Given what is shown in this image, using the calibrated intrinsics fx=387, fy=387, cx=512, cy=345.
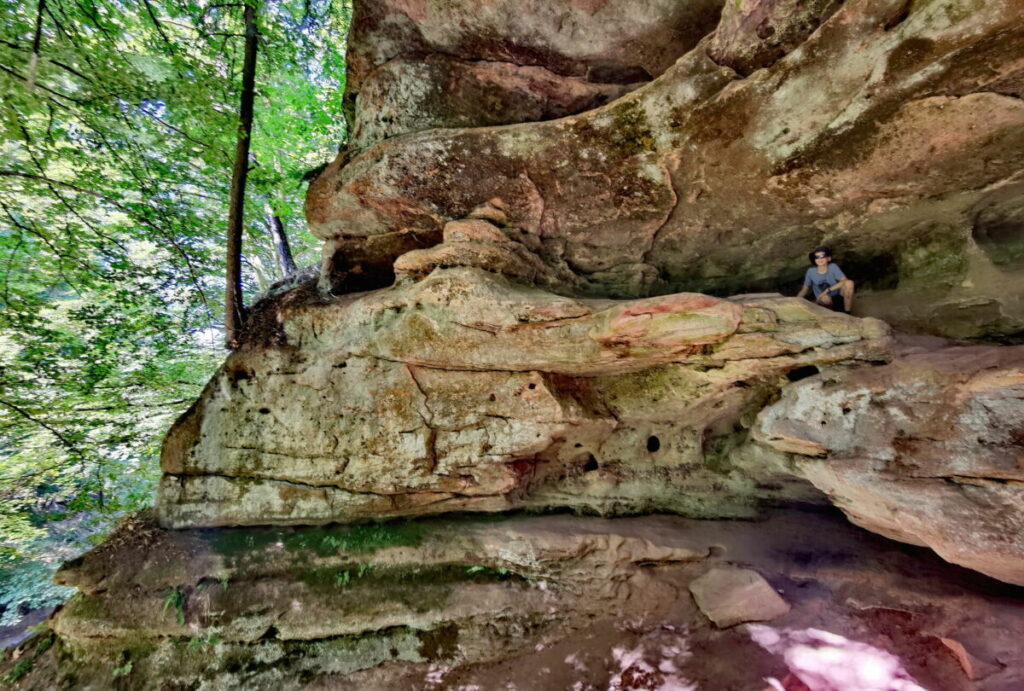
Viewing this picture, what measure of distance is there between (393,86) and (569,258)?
3927 millimetres

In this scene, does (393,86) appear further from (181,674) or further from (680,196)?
(181,674)

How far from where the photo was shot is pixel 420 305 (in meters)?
5.60

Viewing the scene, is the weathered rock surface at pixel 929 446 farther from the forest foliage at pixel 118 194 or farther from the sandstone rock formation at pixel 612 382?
the forest foliage at pixel 118 194

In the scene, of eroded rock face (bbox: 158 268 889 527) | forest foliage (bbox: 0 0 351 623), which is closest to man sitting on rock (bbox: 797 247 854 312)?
eroded rock face (bbox: 158 268 889 527)

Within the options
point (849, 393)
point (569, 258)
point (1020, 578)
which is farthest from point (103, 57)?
point (1020, 578)

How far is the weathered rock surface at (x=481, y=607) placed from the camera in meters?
4.12

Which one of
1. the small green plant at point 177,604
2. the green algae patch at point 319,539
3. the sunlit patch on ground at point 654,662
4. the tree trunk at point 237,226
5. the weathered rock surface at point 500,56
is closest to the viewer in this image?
the sunlit patch on ground at point 654,662

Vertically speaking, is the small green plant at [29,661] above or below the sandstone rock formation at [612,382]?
below

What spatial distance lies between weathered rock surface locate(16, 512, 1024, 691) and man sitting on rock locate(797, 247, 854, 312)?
3103 mm

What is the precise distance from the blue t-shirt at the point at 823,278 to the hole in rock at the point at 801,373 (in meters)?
1.26

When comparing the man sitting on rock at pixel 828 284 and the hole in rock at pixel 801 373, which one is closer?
the hole in rock at pixel 801 373

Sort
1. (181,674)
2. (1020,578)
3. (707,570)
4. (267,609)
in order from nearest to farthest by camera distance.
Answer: (1020,578) < (181,674) < (267,609) < (707,570)

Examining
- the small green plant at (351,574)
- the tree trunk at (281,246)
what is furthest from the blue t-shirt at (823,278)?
the tree trunk at (281,246)

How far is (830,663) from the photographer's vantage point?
3.86 m
